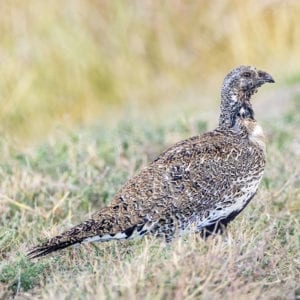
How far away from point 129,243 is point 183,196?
44 centimetres

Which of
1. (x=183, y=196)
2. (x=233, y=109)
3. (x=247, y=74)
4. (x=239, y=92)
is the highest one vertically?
(x=247, y=74)

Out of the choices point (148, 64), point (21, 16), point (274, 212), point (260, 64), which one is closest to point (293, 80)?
point (260, 64)

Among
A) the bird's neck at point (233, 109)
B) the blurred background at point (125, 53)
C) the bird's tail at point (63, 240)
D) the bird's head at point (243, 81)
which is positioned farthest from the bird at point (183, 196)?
the blurred background at point (125, 53)

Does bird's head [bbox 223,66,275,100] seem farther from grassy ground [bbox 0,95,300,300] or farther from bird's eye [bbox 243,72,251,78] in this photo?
grassy ground [bbox 0,95,300,300]

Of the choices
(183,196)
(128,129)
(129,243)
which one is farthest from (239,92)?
(128,129)

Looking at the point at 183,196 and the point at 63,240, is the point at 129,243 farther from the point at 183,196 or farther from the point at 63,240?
the point at 63,240

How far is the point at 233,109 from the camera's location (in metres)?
5.87

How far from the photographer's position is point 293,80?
35.8ft

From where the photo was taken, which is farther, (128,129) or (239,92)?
(128,129)

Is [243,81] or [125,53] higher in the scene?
[125,53]

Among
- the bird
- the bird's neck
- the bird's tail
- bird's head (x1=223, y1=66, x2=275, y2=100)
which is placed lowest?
the bird's tail

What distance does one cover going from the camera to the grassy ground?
420 cm

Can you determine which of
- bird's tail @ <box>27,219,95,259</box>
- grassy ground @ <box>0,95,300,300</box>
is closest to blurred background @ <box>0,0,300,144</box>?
grassy ground @ <box>0,95,300,300</box>

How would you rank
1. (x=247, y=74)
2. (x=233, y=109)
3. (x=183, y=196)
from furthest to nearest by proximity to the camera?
(x=247, y=74) → (x=233, y=109) → (x=183, y=196)
